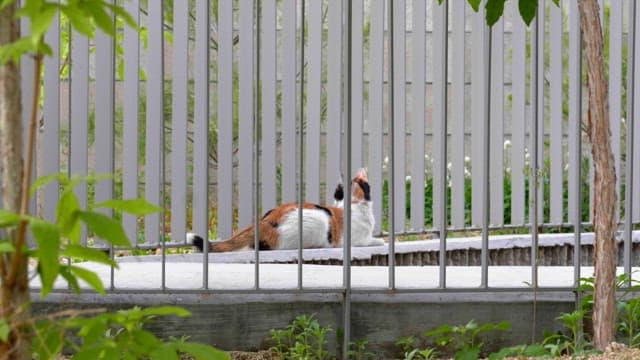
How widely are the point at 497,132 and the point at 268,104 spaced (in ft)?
5.99

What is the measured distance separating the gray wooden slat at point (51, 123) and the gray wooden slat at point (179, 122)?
105 cm

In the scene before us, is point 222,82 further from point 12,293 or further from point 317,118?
point 12,293

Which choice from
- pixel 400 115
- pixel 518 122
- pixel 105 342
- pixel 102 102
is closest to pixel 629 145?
pixel 102 102

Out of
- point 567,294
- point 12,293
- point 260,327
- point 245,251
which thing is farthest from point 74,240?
point 245,251

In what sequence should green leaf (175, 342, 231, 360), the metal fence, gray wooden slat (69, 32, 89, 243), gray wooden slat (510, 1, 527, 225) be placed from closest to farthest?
1. green leaf (175, 342, 231, 360)
2. gray wooden slat (69, 32, 89, 243)
3. the metal fence
4. gray wooden slat (510, 1, 527, 225)

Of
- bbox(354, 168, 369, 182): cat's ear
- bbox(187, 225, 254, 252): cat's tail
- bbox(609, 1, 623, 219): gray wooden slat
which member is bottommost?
bbox(187, 225, 254, 252): cat's tail

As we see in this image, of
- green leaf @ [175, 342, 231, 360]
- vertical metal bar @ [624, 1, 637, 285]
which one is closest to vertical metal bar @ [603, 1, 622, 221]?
vertical metal bar @ [624, 1, 637, 285]

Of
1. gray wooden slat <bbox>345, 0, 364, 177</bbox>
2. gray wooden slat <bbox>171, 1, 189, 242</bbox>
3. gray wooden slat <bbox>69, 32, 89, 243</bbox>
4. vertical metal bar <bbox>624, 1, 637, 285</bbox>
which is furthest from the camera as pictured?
gray wooden slat <bbox>345, 0, 364, 177</bbox>

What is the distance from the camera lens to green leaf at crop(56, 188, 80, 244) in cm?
181

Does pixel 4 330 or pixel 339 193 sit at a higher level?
pixel 339 193

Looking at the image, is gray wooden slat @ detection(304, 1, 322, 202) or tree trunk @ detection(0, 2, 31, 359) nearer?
tree trunk @ detection(0, 2, 31, 359)

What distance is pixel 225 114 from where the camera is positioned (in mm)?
6930

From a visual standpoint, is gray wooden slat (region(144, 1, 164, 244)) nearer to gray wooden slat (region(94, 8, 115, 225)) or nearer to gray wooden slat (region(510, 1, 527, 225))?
→ gray wooden slat (region(94, 8, 115, 225))

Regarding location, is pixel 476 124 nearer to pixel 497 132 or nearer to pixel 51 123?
pixel 497 132
